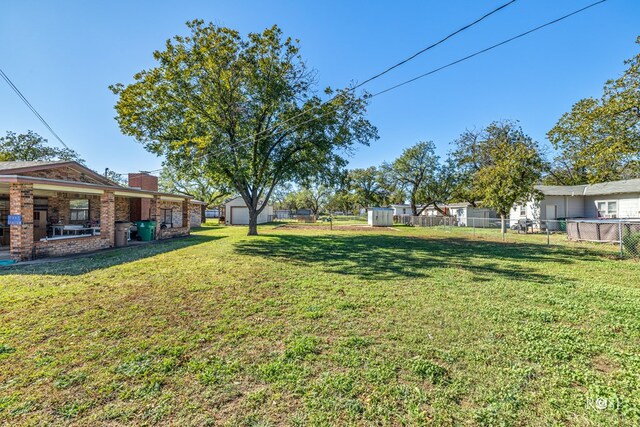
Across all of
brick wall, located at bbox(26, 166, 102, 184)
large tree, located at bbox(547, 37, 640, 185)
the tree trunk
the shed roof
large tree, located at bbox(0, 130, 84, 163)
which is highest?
large tree, located at bbox(0, 130, 84, 163)

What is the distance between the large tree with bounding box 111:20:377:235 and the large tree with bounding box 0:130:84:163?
75.1 ft

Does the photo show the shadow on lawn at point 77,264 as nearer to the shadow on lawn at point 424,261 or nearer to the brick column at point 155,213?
the shadow on lawn at point 424,261

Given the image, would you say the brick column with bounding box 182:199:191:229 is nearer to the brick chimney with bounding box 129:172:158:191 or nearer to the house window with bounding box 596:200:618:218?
the brick chimney with bounding box 129:172:158:191

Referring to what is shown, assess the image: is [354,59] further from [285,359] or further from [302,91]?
[285,359]

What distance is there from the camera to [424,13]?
23.4ft

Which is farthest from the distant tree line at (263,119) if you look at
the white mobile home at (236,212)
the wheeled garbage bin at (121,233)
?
the white mobile home at (236,212)

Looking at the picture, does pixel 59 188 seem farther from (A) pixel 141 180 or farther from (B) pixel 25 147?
(B) pixel 25 147

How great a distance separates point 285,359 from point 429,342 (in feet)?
6.03

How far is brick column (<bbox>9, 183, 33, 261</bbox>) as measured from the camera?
8258 millimetres

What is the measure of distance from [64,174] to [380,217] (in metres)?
26.0

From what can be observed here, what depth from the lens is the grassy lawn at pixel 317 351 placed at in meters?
2.29

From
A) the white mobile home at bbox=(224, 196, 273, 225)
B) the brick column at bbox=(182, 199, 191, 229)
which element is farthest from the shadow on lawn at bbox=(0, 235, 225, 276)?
the white mobile home at bbox=(224, 196, 273, 225)

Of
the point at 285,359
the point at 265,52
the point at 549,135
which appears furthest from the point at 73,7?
the point at 549,135

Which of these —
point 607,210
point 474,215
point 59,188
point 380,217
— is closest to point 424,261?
point 59,188
